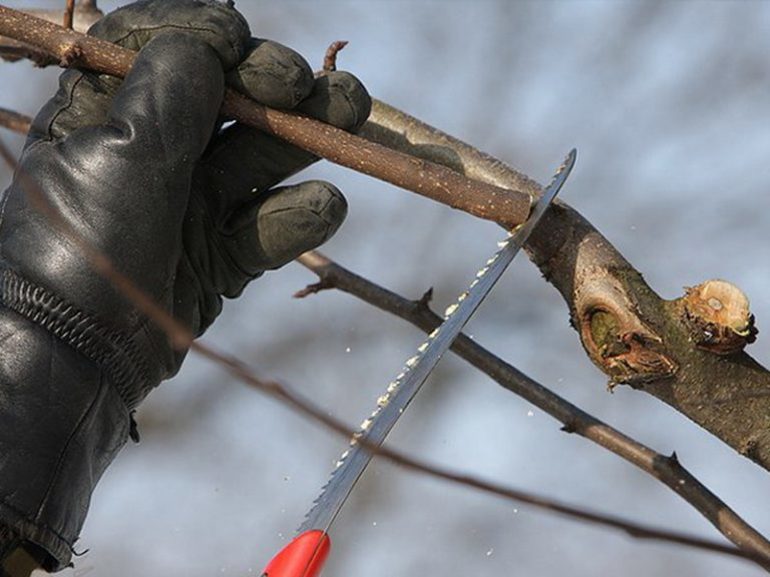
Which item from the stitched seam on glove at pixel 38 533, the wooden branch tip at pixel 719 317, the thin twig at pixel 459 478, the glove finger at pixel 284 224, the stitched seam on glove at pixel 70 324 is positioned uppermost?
the wooden branch tip at pixel 719 317

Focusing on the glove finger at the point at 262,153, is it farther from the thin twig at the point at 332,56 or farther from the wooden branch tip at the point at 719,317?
the wooden branch tip at the point at 719,317

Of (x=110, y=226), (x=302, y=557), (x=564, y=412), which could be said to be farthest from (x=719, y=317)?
(x=302, y=557)

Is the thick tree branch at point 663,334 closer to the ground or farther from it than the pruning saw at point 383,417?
farther from it

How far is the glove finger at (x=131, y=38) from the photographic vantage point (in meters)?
1.45

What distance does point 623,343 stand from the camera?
60.0 inches

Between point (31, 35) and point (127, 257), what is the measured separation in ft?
0.94

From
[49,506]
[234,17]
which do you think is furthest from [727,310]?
[49,506]

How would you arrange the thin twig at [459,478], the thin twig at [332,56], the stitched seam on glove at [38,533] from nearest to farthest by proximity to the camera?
the thin twig at [459,478] → the stitched seam on glove at [38,533] → the thin twig at [332,56]

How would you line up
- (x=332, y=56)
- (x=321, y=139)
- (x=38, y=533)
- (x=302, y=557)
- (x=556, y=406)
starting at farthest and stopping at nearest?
(x=556, y=406)
(x=332, y=56)
(x=321, y=139)
(x=38, y=533)
(x=302, y=557)

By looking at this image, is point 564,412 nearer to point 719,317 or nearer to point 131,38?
point 719,317

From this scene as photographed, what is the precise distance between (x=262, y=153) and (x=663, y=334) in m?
0.51

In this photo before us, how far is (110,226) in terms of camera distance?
1409 millimetres

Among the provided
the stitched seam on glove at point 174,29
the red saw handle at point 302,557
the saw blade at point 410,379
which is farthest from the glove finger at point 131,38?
the red saw handle at point 302,557

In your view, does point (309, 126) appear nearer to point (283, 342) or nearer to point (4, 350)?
point (4, 350)
